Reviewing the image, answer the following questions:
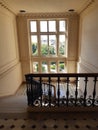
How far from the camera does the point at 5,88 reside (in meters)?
4.92

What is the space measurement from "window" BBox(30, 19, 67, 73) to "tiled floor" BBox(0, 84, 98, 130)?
499 centimetres

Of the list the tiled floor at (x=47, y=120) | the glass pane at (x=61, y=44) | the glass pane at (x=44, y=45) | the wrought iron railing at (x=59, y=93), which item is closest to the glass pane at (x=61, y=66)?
the glass pane at (x=61, y=44)

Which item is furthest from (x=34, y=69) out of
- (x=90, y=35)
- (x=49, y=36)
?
(x=90, y=35)

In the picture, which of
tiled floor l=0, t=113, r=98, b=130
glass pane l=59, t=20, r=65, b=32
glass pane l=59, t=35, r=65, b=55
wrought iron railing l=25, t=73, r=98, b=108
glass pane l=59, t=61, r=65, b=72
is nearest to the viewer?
tiled floor l=0, t=113, r=98, b=130

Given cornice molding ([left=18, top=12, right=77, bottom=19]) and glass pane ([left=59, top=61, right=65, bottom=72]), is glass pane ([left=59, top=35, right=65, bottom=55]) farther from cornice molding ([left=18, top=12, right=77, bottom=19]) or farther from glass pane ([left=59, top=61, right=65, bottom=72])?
cornice molding ([left=18, top=12, right=77, bottom=19])

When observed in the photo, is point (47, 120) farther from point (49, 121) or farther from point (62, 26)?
point (62, 26)

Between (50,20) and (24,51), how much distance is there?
7.13 ft

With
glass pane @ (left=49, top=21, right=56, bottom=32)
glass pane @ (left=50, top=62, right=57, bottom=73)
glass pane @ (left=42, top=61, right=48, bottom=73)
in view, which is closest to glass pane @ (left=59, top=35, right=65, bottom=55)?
glass pane @ (left=49, top=21, right=56, bottom=32)

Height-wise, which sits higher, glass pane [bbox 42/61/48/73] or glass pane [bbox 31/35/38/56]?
glass pane [bbox 31/35/38/56]

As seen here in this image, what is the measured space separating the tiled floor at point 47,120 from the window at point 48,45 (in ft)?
16.4

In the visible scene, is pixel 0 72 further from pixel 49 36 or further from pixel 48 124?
pixel 49 36

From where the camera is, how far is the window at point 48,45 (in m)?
7.07

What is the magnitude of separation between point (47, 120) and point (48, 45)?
214 inches

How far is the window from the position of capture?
7.07m
